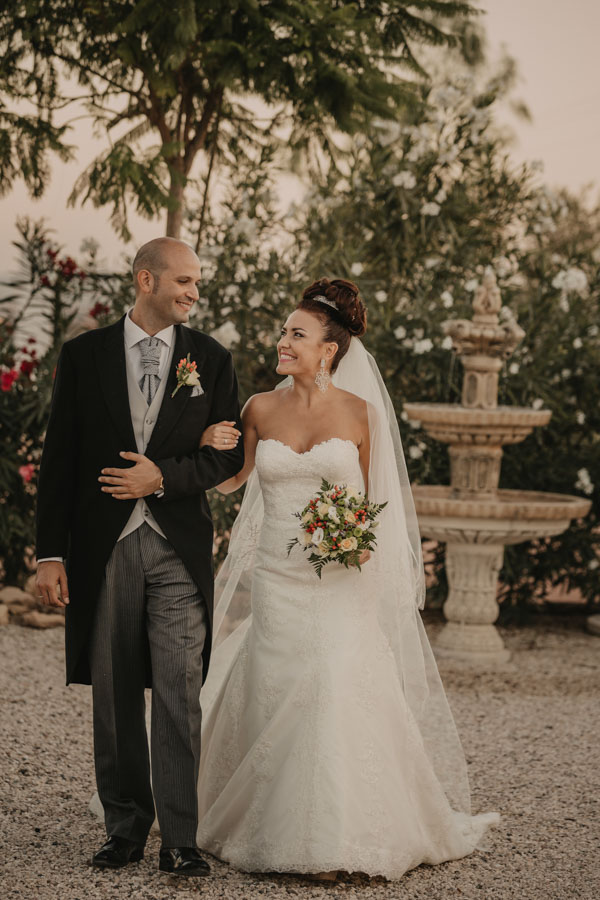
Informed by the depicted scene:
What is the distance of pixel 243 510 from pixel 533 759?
1.94m

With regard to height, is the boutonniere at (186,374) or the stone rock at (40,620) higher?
the boutonniere at (186,374)

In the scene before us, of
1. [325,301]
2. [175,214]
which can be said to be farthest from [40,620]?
[325,301]

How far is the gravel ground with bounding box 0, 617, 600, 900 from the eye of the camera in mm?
3439

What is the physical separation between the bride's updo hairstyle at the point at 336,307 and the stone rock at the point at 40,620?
13.7 ft

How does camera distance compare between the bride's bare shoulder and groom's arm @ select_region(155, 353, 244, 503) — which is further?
the bride's bare shoulder

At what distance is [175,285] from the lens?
11.3 feet

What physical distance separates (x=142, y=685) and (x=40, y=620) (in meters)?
4.17

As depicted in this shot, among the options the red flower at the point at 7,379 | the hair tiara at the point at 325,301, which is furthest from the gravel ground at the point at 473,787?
the hair tiara at the point at 325,301

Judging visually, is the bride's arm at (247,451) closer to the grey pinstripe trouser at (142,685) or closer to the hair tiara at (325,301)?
the hair tiara at (325,301)

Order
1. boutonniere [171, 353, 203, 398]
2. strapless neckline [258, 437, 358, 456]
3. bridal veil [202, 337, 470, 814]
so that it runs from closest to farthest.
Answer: boutonniere [171, 353, 203, 398] < strapless neckline [258, 437, 358, 456] < bridal veil [202, 337, 470, 814]

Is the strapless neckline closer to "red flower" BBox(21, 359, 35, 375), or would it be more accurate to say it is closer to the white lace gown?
the white lace gown

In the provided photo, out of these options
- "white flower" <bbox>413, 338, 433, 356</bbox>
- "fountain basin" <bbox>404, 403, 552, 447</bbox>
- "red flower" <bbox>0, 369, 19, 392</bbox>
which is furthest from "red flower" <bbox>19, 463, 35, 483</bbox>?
"white flower" <bbox>413, 338, 433, 356</bbox>

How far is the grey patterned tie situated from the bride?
24 cm

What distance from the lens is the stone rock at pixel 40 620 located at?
7496mm
